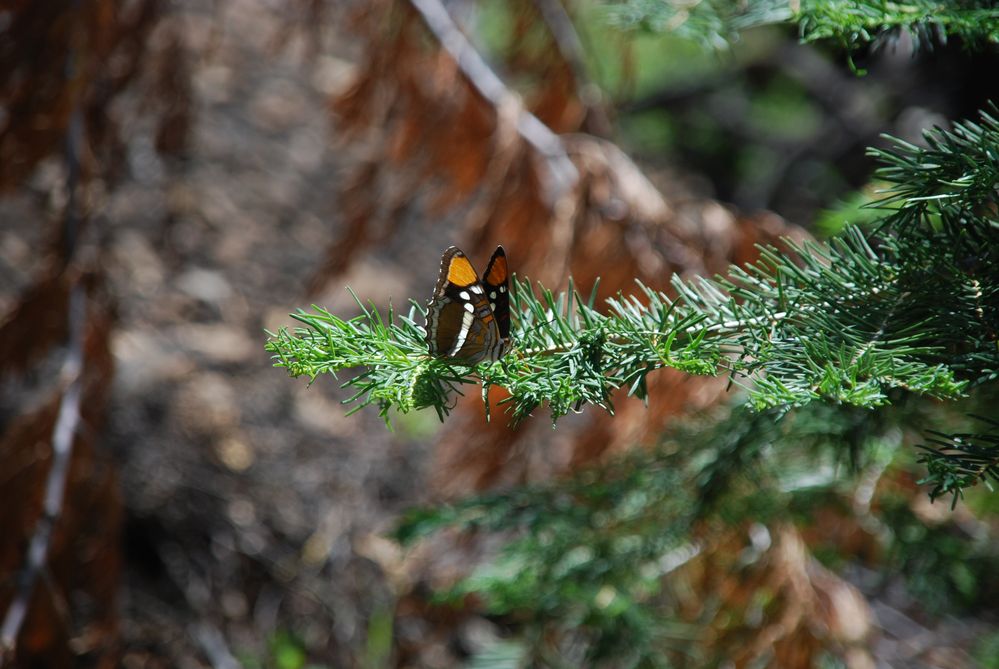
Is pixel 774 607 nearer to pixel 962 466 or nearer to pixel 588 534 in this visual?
pixel 588 534

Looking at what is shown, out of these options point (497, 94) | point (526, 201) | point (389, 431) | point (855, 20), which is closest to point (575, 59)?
point (497, 94)

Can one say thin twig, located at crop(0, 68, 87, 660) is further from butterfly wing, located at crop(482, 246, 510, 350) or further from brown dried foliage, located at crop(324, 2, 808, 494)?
butterfly wing, located at crop(482, 246, 510, 350)

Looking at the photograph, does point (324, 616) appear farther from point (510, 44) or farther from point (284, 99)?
point (284, 99)

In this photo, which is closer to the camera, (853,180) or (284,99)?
(853,180)

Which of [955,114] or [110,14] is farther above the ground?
→ [110,14]

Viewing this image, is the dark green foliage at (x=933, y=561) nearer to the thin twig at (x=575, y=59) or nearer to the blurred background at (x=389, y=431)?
the blurred background at (x=389, y=431)

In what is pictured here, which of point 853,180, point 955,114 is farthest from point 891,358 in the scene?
point 853,180

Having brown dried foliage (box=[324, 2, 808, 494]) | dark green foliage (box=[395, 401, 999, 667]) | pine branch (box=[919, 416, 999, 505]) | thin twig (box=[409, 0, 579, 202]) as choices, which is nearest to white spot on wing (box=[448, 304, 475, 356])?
pine branch (box=[919, 416, 999, 505])

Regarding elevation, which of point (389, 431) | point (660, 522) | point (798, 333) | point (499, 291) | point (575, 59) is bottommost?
point (389, 431)
